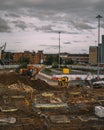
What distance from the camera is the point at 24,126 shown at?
16.8 m

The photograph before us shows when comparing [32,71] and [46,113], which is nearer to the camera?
[46,113]

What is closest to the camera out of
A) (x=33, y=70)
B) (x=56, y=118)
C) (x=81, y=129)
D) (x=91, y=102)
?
(x=81, y=129)

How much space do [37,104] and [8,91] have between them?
8.21 m

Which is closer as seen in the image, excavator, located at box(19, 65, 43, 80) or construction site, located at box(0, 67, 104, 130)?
construction site, located at box(0, 67, 104, 130)

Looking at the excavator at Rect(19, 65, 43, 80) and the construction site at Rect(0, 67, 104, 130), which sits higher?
the excavator at Rect(19, 65, 43, 80)

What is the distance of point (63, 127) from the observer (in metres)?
16.9

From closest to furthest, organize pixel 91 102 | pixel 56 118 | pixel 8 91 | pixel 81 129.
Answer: pixel 81 129 < pixel 56 118 < pixel 91 102 < pixel 8 91

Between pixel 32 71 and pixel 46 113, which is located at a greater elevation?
pixel 32 71

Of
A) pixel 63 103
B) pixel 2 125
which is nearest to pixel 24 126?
pixel 2 125

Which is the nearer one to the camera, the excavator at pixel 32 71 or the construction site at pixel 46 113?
the construction site at pixel 46 113

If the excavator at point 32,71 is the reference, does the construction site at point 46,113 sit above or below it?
below

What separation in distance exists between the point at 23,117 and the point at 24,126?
2.57 metres

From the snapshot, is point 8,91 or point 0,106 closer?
point 0,106

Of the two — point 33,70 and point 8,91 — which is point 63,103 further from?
point 33,70
